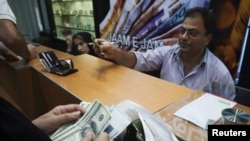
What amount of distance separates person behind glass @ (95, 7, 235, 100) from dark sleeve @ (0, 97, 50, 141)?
39.5 inches

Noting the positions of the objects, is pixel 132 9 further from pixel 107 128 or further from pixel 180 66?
pixel 107 128

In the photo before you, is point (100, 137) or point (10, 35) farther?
point (10, 35)

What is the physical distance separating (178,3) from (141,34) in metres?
0.57

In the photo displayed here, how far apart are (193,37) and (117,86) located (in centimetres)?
86

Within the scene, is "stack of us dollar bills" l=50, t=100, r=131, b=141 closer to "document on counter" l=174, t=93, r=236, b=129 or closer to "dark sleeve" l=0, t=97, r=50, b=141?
"dark sleeve" l=0, t=97, r=50, b=141

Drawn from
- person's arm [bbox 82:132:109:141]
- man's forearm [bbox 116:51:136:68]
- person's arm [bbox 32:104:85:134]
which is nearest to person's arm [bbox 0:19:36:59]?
man's forearm [bbox 116:51:136:68]

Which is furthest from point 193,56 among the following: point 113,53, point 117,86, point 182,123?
point 182,123

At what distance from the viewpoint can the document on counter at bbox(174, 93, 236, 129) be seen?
763 mm

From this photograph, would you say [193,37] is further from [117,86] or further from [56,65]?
[56,65]

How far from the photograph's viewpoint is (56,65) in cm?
142

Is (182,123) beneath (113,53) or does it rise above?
beneath

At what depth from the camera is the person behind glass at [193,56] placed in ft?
5.21

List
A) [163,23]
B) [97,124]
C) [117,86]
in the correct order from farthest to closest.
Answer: [163,23], [117,86], [97,124]

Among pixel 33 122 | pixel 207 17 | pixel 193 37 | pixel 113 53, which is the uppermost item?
pixel 207 17
